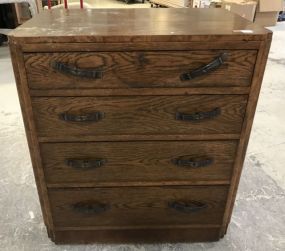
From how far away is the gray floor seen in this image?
1.20 meters

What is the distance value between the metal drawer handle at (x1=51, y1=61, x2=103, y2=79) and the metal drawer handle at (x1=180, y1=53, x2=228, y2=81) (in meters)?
0.24

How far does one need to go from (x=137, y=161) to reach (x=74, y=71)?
0.36 m

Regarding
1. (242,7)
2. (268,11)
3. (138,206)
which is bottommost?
(138,206)

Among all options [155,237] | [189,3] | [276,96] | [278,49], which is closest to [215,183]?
[155,237]

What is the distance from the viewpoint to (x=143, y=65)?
83 cm

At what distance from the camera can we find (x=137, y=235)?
118 cm

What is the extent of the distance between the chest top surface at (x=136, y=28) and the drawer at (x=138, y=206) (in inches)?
20.5

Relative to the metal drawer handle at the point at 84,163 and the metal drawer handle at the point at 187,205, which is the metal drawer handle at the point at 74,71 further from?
the metal drawer handle at the point at 187,205

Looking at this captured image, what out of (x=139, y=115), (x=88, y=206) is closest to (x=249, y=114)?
(x=139, y=115)

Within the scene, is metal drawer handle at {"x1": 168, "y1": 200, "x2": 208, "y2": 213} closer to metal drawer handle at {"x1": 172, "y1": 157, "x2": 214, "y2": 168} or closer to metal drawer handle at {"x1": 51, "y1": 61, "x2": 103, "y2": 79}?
metal drawer handle at {"x1": 172, "y1": 157, "x2": 214, "y2": 168}

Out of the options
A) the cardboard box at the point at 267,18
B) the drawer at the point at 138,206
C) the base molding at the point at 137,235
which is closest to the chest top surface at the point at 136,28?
the drawer at the point at 138,206

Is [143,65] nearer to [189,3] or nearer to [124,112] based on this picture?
[124,112]

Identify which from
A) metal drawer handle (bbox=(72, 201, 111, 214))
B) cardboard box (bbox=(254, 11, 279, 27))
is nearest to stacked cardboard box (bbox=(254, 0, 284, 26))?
cardboard box (bbox=(254, 11, 279, 27))

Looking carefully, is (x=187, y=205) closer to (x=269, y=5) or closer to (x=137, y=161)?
(x=137, y=161)
